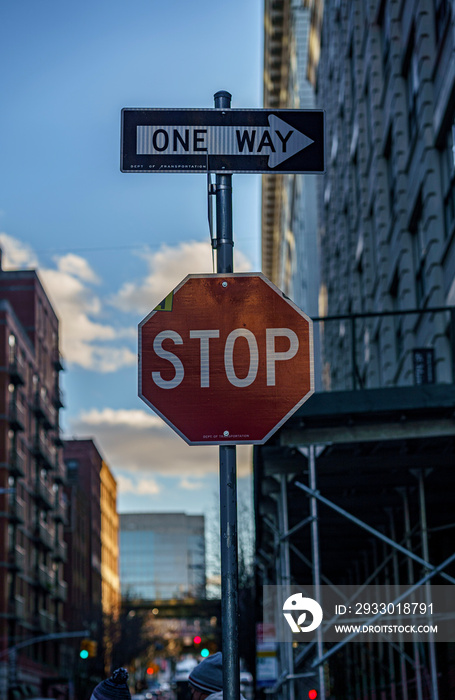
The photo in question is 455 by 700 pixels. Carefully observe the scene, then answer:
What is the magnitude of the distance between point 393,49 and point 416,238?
5.70m

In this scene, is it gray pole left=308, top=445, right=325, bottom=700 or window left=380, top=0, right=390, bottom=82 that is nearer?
gray pole left=308, top=445, right=325, bottom=700

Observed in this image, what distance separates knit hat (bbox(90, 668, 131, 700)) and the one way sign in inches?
115

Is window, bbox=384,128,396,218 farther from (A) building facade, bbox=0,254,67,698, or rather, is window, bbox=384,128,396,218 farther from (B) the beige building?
(B) the beige building

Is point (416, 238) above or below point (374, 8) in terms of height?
below

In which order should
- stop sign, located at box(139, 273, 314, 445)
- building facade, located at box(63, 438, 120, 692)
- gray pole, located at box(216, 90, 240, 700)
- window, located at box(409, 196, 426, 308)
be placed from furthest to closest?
building facade, located at box(63, 438, 120, 692), window, located at box(409, 196, 426, 308), stop sign, located at box(139, 273, 314, 445), gray pole, located at box(216, 90, 240, 700)

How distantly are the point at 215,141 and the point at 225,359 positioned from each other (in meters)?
1.17

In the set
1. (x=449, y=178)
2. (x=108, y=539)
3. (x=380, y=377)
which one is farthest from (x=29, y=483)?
(x=108, y=539)

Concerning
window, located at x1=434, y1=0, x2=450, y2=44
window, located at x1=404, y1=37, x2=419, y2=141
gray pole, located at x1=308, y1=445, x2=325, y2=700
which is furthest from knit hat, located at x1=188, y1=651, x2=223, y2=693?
window, located at x1=404, y1=37, x2=419, y2=141

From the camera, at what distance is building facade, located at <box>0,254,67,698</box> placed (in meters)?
66.4

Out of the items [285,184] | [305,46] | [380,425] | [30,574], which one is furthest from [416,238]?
[285,184]

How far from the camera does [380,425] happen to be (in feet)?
46.1

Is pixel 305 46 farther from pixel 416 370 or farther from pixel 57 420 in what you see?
pixel 416 370

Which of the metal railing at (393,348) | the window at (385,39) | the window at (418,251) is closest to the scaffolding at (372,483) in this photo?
the metal railing at (393,348)

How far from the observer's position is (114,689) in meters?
5.99
